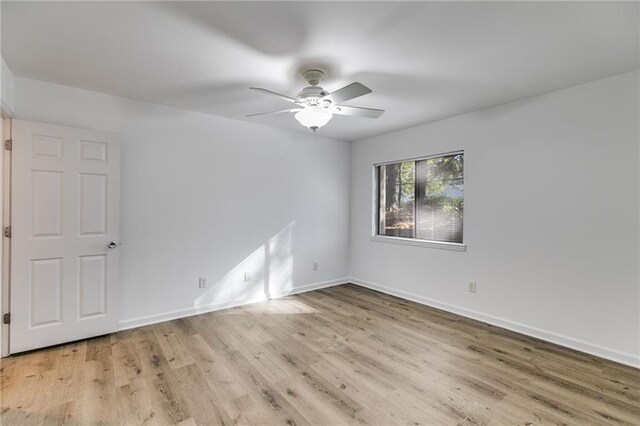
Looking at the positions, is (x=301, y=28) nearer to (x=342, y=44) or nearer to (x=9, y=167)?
(x=342, y=44)

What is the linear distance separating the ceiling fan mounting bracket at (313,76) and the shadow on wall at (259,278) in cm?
234

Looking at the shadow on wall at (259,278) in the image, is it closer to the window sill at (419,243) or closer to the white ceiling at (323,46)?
the window sill at (419,243)

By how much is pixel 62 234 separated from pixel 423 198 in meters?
4.10

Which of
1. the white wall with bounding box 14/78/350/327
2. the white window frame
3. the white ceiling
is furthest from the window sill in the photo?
the white ceiling

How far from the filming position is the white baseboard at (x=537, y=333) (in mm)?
2531

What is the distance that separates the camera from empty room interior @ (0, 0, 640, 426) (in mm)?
1913

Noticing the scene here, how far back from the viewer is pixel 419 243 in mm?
4094

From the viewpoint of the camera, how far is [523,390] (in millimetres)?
2137

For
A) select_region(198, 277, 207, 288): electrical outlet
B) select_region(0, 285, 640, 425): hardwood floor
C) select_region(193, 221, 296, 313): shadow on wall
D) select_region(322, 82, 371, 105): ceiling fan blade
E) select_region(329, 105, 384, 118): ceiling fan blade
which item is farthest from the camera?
select_region(193, 221, 296, 313): shadow on wall

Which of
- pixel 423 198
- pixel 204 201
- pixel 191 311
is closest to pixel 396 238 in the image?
pixel 423 198

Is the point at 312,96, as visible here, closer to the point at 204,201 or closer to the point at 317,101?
the point at 317,101

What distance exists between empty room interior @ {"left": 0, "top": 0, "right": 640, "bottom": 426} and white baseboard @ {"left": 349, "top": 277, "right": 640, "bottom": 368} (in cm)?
2

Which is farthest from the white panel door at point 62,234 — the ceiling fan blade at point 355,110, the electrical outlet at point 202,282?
the ceiling fan blade at point 355,110

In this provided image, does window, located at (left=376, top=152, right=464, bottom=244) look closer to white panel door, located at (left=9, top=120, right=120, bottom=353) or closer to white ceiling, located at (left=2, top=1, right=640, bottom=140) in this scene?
white ceiling, located at (left=2, top=1, right=640, bottom=140)
